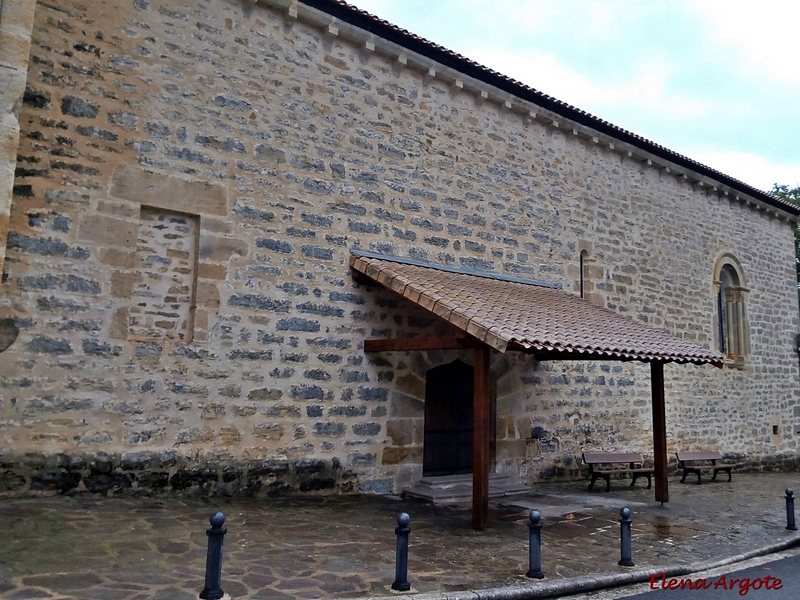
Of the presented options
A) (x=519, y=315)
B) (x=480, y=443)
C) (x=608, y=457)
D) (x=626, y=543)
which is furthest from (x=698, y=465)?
(x=626, y=543)

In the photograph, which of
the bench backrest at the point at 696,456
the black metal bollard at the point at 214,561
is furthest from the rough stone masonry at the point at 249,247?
the black metal bollard at the point at 214,561

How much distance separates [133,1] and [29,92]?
5.23ft

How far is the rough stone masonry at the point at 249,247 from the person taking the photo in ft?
20.4

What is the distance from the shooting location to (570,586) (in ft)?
15.2

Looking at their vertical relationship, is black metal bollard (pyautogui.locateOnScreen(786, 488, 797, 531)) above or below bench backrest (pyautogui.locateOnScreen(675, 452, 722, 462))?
below

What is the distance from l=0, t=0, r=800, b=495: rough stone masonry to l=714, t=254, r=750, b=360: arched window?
16.1 ft

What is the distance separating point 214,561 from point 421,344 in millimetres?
3665

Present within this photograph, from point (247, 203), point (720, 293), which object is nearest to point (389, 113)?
point (247, 203)

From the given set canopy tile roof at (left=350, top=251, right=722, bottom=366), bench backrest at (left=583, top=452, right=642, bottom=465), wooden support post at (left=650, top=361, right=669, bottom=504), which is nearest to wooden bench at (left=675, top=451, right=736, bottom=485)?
bench backrest at (left=583, top=452, right=642, bottom=465)

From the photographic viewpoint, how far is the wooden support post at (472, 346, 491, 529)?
635cm

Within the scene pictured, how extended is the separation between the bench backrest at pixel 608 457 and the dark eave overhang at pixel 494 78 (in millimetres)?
5837

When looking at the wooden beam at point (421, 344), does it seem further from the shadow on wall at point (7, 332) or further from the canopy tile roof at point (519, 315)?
the shadow on wall at point (7, 332)

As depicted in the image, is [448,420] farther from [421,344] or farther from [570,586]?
[570,586]

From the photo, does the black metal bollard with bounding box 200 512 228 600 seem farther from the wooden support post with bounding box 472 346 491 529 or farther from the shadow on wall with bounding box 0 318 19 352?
the shadow on wall with bounding box 0 318 19 352
